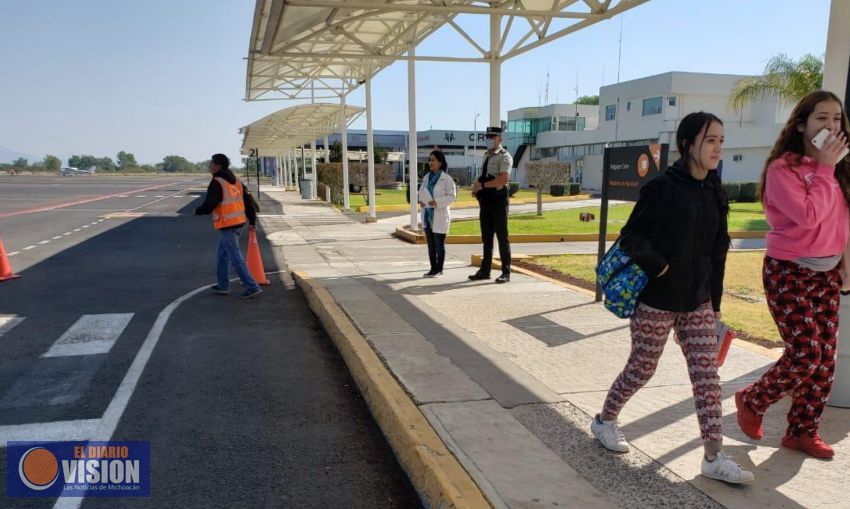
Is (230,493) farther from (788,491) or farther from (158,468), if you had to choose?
(788,491)

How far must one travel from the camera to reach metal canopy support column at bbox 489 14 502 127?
427 inches

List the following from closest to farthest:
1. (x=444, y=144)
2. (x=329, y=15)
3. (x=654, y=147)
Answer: (x=654, y=147) < (x=329, y=15) < (x=444, y=144)

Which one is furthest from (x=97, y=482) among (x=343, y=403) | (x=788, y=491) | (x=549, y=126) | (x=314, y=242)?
(x=549, y=126)

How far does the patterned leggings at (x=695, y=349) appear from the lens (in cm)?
290

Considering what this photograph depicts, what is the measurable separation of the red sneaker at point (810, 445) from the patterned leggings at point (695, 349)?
74 centimetres

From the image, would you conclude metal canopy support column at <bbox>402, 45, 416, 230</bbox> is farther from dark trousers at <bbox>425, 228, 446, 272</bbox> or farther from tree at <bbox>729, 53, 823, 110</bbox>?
tree at <bbox>729, 53, 823, 110</bbox>

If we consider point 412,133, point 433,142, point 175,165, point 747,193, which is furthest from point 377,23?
point 175,165

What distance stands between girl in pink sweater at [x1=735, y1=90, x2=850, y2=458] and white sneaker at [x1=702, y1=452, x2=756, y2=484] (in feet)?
2.01

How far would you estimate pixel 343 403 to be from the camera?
4.40 meters

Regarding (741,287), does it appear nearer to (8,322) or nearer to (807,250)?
(807,250)

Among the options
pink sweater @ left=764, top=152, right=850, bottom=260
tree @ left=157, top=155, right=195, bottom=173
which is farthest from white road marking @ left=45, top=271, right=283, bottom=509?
tree @ left=157, top=155, right=195, bottom=173

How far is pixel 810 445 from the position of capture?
3.25 metres

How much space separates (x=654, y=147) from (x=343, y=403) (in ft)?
13.3

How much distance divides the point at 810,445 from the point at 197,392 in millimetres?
3954
